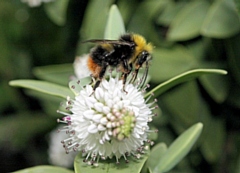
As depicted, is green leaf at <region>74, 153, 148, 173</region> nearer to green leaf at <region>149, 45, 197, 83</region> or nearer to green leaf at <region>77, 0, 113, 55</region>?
green leaf at <region>149, 45, 197, 83</region>

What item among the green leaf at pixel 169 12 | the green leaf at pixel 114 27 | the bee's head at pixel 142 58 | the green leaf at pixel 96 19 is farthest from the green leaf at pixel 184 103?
the bee's head at pixel 142 58

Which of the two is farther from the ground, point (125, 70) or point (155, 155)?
point (125, 70)

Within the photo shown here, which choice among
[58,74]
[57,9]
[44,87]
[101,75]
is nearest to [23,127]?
[58,74]

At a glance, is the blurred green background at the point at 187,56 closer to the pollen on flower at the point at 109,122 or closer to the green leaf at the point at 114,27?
the green leaf at the point at 114,27

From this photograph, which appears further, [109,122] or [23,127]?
[23,127]

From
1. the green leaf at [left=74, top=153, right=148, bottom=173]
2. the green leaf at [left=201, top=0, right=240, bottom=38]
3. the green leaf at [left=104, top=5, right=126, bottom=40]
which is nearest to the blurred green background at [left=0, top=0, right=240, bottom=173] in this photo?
the green leaf at [left=201, top=0, right=240, bottom=38]

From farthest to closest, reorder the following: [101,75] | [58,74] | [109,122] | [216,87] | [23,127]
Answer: [23,127] < [58,74] < [216,87] < [101,75] < [109,122]

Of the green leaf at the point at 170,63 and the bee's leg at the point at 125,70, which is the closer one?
the bee's leg at the point at 125,70

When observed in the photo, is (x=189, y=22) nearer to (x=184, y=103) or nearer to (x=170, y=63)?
(x=170, y=63)
